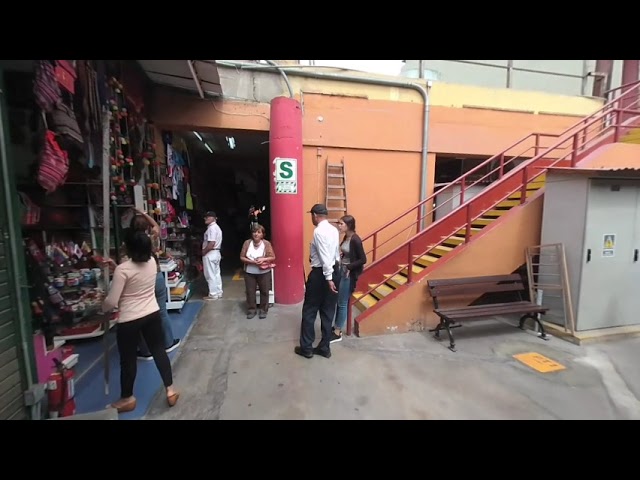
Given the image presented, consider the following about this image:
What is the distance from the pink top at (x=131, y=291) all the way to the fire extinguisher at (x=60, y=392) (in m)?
0.59

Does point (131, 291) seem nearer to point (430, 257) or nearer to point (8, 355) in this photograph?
point (8, 355)

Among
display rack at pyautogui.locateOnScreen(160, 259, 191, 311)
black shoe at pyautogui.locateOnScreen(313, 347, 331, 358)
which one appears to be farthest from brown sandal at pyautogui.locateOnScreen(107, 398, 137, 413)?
display rack at pyautogui.locateOnScreen(160, 259, 191, 311)

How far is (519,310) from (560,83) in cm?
707

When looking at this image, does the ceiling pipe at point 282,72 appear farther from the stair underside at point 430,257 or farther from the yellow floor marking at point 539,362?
the yellow floor marking at point 539,362

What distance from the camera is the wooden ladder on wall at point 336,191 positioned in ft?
19.5

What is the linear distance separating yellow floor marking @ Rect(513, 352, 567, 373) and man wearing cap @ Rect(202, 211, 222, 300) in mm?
4732

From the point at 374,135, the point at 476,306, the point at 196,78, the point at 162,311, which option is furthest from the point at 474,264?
the point at 196,78

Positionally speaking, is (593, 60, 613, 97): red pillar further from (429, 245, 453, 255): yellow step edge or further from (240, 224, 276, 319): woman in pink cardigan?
(240, 224, 276, 319): woman in pink cardigan

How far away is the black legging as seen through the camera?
2367 millimetres

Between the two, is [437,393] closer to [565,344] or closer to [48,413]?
[565,344]

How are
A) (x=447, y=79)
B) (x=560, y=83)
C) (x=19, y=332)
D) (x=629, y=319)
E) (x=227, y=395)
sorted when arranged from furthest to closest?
(x=560, y=83), (x=447, y=79), (x=629, y=319), (x=227, y=395), (x=19, y=332)

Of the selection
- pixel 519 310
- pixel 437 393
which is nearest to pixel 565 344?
pixel 519 310

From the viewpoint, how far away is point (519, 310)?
3916 millimetres

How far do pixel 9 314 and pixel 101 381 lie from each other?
1.23 metres
